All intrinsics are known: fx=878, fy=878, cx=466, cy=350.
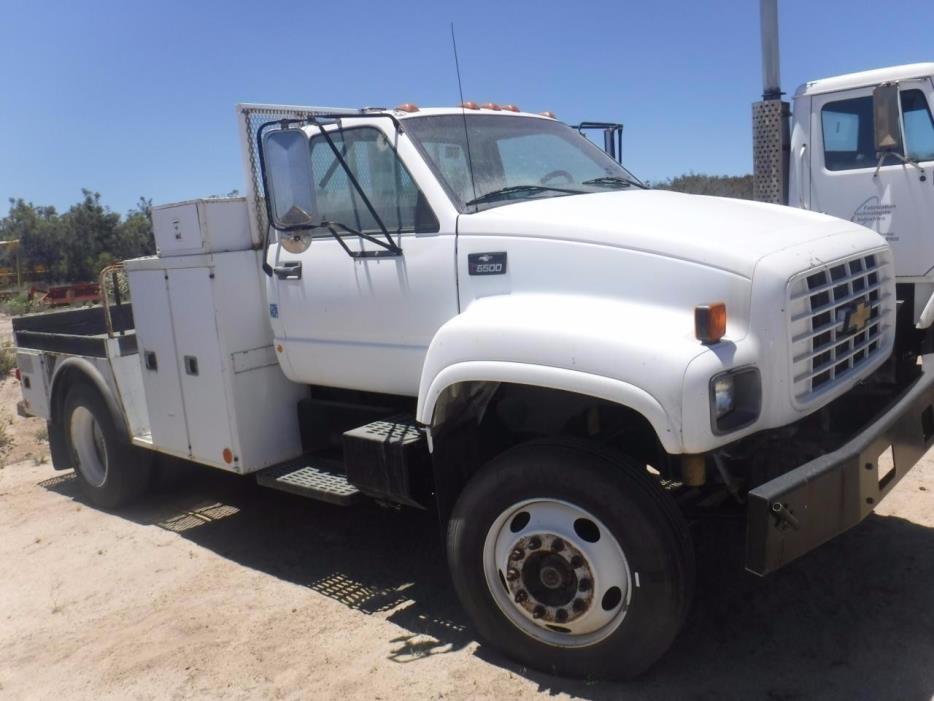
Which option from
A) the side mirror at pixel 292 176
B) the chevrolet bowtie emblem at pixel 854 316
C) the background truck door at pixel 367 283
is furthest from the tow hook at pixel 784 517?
the side mirror at pixel 292 176

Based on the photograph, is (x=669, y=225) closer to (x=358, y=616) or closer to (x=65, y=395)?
(x=358, y=616)

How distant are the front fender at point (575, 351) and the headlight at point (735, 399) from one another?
15cm

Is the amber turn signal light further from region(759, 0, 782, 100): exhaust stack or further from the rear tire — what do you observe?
region(759, 0, 782, 100): exhaust stack

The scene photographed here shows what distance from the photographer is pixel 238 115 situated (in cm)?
492

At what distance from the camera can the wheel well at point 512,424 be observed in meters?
3.86

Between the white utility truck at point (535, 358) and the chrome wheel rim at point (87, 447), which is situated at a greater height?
the white utility truck at point (535, 358)

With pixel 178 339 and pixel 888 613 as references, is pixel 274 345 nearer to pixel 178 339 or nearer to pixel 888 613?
pixel 178 339

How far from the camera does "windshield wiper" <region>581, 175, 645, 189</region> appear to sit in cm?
459

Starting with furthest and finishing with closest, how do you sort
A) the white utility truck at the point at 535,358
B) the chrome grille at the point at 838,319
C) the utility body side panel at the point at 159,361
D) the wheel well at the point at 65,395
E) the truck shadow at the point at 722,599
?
the wheel well at the point at 65,395 < the utility body side panel at the point at 159,361 < the truck shadow at the point at 722,599 < the chrome grille at the point at 838,319 < the white utility truck at the point at 535,358

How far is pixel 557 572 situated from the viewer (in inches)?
139

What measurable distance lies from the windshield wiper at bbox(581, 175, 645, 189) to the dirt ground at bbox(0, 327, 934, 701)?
6.66 ft

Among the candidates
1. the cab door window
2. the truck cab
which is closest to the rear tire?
the cab door window

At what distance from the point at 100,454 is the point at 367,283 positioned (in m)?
3.36

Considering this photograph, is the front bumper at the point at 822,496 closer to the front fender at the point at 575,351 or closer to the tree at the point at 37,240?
the front fender at the point at 575,351
